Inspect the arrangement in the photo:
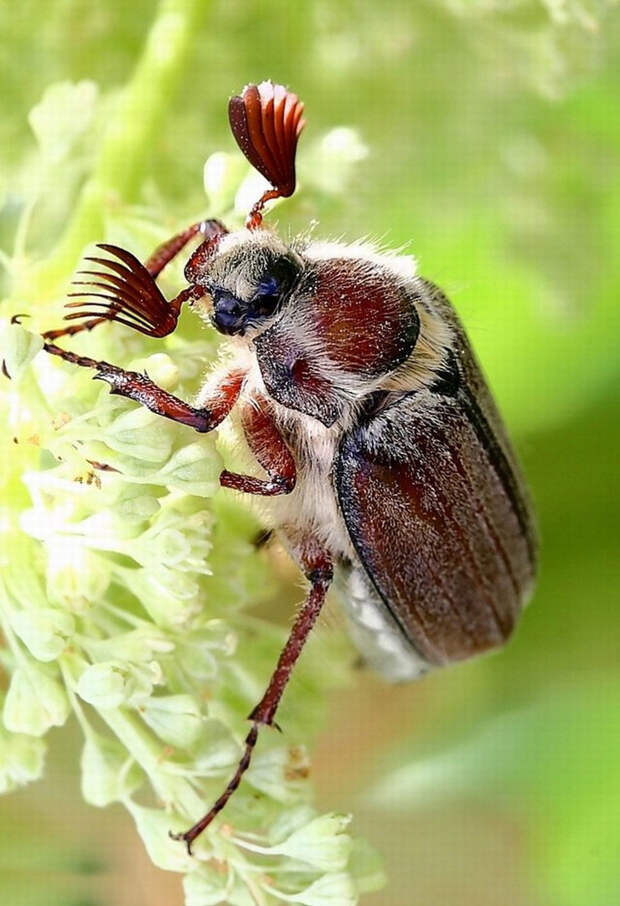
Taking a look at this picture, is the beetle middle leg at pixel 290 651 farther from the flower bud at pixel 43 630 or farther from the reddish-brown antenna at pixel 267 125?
the reddish-brown antenna at pixel 267 125

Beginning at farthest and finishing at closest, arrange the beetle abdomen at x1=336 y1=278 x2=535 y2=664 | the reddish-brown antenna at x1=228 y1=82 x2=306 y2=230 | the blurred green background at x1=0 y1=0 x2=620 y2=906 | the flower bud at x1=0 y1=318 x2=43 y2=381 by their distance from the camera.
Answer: the blurred green background at x1=0 y1=0 x2=620 y2=906 < the beetle abdomen at x1=336 y1=278 x2=535 y2=664 < the reddish-brown antenna at x1=228 y1=82 x2=306 y2=230 < the flower bud at x1=0 y1=318 x2=43 y2=381

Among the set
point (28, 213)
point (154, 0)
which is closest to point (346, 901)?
point (28, 213)

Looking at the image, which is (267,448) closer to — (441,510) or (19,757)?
(441,510)

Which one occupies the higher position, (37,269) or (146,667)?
(37,269)

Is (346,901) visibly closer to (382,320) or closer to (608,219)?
(382,320)

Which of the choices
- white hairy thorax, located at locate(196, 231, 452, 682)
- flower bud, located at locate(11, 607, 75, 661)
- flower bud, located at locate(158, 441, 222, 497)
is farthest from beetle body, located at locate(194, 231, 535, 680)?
flower bud, located at locate(11, 607, 75, 661)

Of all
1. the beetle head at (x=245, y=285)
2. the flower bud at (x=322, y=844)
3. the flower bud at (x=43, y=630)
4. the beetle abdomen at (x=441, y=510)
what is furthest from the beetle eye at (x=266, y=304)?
the flower bud at (x=322, y=844)

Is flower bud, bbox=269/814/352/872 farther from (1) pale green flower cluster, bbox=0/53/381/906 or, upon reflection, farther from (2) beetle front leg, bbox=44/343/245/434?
(2) beetle front leg, bbox=44/343/245/434
